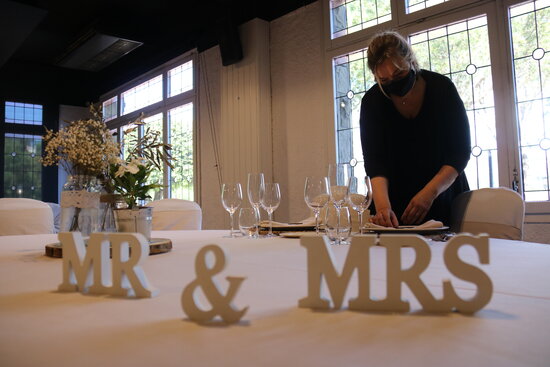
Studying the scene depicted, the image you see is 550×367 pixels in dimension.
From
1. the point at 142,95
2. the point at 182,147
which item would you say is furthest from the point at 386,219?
the point at 142,95

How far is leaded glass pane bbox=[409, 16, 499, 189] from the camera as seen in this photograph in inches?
124

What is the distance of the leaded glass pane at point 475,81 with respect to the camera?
3.16 metres

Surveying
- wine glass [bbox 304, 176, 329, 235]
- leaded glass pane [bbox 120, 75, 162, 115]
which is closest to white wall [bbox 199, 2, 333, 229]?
Answer: leaded glass pane [bbox 120, 75, 162, 115]

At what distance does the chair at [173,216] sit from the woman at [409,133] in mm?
1080

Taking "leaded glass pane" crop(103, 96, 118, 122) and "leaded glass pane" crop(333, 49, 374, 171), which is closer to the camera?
"leaded glass pane" crop(333, 49, 374, 171)

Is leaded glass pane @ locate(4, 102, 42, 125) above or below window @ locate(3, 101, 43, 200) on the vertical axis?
above

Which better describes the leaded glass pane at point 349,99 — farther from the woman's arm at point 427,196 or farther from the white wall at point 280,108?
the woman's arm at point 427,196

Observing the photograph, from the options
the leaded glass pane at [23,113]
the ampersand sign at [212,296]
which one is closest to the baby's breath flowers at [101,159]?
the ampersand sign at [212,296]

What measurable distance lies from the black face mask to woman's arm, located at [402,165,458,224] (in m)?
0.39

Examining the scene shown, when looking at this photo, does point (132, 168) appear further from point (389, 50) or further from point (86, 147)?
point (389, 50)

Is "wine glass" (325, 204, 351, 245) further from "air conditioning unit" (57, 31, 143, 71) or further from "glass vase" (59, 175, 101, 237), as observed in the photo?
"air conditioning unit" (57, 31, 143, 71)

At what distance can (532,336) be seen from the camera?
41 centimetres

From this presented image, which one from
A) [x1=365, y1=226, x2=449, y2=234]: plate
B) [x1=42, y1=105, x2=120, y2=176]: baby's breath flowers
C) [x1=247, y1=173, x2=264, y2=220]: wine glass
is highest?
[x1=42, y1=105, x2=120, y2=176]: baby's breath flowers

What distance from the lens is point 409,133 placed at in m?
1.88
